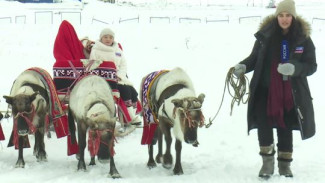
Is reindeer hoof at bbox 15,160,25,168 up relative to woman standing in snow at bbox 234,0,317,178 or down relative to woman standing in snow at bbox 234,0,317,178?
down

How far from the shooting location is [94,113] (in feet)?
20.6

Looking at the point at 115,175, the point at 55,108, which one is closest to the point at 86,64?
the point at 55,108

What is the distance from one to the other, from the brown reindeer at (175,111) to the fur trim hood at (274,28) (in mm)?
1257

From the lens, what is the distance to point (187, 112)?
20.3ft

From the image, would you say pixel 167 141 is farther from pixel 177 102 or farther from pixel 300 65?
pixel 300 65

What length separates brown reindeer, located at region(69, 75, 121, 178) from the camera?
6.14 metres

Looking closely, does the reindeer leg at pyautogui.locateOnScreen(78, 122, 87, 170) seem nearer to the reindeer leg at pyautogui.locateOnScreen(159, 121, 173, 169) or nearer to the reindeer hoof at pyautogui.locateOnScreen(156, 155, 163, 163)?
the reindeer leg at pyautogui.locateOnScreen(159, 121, 173, 169)

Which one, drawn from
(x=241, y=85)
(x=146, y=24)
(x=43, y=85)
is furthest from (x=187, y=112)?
(x=146, y=24)

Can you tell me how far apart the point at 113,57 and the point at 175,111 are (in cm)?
243

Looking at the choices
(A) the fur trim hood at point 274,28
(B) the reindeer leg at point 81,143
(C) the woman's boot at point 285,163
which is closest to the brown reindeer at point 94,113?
(B) the reindeer leg at point 81,143

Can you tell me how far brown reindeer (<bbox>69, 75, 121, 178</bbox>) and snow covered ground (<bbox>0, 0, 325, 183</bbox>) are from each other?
0.44 metres

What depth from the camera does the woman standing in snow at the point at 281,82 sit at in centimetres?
568

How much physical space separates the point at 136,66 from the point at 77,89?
→ 34.5 ft

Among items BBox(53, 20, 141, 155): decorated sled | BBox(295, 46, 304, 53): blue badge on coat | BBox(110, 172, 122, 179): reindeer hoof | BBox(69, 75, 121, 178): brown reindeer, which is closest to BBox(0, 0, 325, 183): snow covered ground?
BBox(110, 172, 122, 179): reindeer hoof
